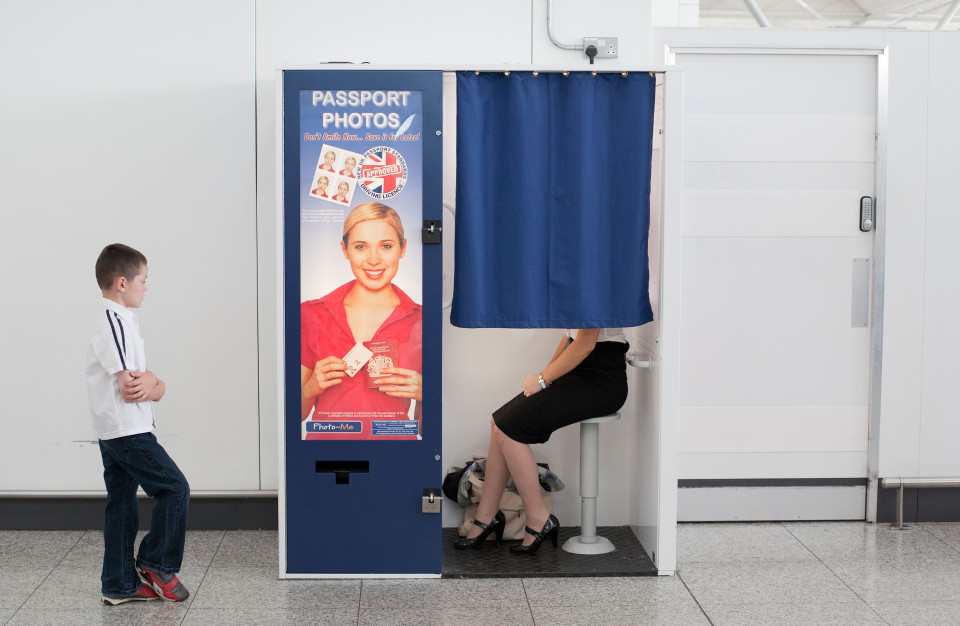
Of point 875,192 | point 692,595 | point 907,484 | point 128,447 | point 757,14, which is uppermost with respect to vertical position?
point 757,14

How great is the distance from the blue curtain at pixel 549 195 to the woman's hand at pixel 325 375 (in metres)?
0.46

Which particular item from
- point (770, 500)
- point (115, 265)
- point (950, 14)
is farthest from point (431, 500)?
point (950, 14)

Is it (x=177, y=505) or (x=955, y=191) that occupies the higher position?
(x=955, y=191)

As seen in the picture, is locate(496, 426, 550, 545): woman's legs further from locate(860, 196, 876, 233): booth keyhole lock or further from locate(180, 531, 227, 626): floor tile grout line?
locate(860, 196, 876, 233): booth keyhole lock

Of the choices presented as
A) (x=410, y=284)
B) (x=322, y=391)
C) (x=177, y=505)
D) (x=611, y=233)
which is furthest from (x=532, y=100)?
(x=177, y=505)

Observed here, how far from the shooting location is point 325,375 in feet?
10.8

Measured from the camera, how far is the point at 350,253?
10.8 ft

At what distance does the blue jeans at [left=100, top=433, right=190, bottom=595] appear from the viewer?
9.70 feet

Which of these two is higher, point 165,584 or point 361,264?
point 361,264

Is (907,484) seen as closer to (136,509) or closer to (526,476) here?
(526,476)

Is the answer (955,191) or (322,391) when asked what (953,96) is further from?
(322,391)

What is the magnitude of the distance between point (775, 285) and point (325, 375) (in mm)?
2061

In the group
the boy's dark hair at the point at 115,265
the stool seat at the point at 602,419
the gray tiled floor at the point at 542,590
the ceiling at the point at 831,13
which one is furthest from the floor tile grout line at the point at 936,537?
the ceiling at the point at 831,13

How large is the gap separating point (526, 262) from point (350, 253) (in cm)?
64
